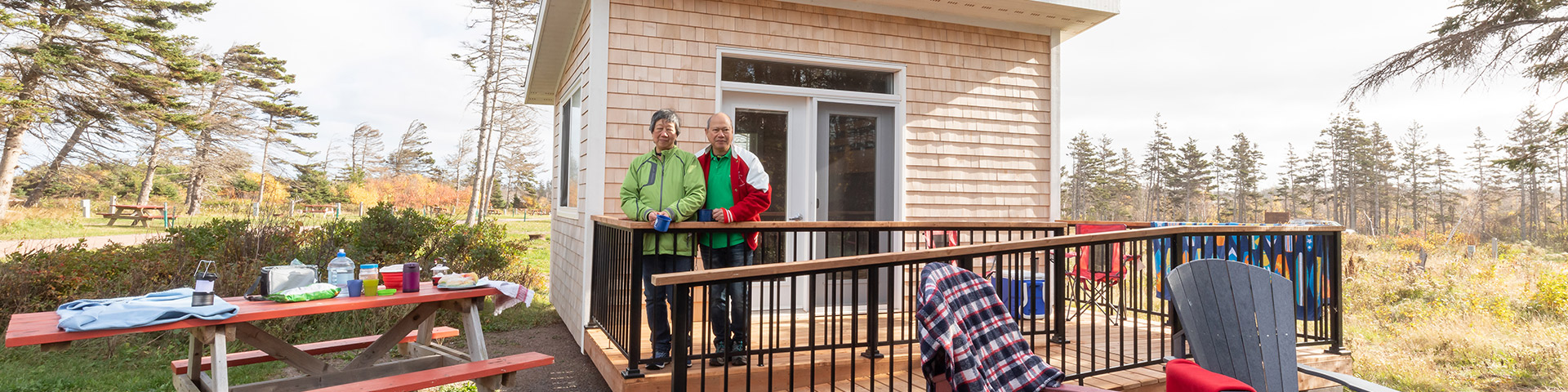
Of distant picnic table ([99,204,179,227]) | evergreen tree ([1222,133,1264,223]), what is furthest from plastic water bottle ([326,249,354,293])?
evergreen tree ([1222,133,1264,223])

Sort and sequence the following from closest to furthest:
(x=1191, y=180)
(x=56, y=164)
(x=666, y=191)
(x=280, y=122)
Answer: (x=666, y=191) < (x=56, y=164) < (x=280, y=122) < (x=1191, y=180)

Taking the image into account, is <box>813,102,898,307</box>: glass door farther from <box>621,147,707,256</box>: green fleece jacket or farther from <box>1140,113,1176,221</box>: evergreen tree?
<box>1140,113,1176,221</box>: evergreen tree

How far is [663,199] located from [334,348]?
2.19 m

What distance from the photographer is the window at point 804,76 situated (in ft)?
16.6

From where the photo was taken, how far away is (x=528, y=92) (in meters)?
8.53

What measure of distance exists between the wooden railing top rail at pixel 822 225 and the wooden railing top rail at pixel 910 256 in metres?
0.83

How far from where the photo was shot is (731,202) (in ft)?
12.2

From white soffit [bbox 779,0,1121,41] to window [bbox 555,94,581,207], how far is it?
7.19ft

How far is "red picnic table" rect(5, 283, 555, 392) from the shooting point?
2.82 meters

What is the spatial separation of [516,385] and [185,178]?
88.3 feet

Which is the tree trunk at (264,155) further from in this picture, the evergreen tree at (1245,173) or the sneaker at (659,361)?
the evergreen tree at (1245,173)

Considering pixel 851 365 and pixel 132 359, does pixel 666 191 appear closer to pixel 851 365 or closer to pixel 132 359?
pixel 851 365

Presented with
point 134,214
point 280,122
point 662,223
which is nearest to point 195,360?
point 662,223

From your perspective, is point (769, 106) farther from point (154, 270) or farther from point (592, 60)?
point (154, 270)
